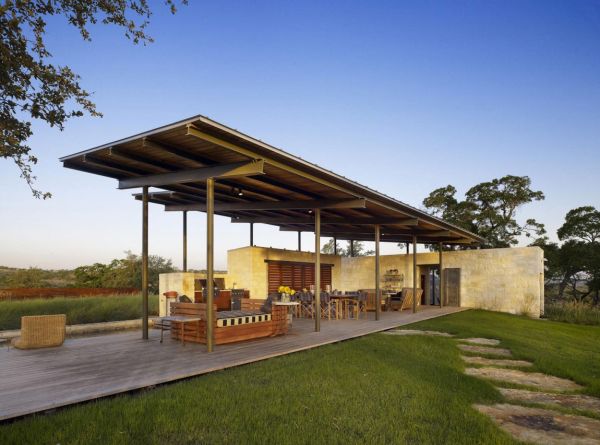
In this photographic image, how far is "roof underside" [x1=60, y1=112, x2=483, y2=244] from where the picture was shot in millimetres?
6375

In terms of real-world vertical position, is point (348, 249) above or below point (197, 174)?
below

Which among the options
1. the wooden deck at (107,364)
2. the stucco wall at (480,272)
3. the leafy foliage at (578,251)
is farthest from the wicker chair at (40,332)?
the leafy foliage at (578,251)

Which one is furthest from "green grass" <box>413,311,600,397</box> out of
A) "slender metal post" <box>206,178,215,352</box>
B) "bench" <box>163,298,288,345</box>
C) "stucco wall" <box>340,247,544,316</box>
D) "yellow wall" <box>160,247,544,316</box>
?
"slender metal post" <box>206,178,215,352</box>

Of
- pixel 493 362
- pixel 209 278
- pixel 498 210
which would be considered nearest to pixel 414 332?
pixel 493 362

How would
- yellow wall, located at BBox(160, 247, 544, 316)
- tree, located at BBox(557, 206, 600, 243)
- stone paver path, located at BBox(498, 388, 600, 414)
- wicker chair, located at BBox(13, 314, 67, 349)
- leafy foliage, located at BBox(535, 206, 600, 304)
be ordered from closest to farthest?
1. stone paver path, located at BBox(498, 388, 600, 414)
2. wicker chair, located at BBox(13, 314, 67, 349)
3. yellow wall, located at BBox(160, 247, 544, 316)
4. leafy foliage, located at BBox(535, 206, 600, 304)
5. tree, located at BBox(557, 206, 600, 243)

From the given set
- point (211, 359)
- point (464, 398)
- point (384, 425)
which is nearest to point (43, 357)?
point (211, 359)

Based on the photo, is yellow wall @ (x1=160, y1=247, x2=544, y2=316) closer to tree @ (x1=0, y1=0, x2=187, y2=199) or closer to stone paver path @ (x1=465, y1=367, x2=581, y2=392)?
tree @ (x1=0, y1=0, x2=187, y2=199)

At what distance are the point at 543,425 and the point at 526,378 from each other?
2.30 metres

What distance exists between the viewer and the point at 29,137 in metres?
8.17

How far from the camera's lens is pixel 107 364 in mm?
5922

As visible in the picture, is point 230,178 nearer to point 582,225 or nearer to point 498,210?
point 498,210

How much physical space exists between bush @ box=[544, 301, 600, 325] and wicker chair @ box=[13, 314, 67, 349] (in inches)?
668

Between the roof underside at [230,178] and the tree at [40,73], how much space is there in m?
1.20

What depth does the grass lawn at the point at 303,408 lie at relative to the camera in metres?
3.47
